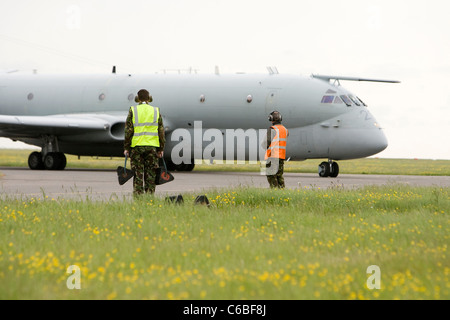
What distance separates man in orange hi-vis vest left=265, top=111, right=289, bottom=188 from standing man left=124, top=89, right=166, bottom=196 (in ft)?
11.2

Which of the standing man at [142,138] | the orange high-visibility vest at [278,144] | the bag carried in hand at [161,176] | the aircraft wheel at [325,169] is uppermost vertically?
the aircraft wheel at [325,169]

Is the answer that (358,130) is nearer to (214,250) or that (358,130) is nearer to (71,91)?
(71,91)

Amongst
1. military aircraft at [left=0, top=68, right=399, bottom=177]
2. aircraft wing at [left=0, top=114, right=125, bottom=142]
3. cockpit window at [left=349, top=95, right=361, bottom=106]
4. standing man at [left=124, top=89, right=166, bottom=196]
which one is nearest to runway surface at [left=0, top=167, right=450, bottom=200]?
standing man at [left=124, top=89, right=166, bottom=196]

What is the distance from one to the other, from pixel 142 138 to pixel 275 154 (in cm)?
384

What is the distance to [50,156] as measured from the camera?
25.8 m

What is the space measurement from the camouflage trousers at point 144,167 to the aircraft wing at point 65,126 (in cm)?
1441

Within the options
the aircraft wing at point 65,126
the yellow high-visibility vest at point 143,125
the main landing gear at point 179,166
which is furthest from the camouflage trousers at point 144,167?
the main landing gear at point 179,166

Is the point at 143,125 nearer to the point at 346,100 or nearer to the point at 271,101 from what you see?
the point at 271,101

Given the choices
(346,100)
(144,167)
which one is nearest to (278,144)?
(144,167)

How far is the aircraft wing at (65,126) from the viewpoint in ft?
80.8

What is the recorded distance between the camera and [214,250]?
595 cm

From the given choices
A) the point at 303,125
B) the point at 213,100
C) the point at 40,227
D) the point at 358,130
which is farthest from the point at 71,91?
the point at 40,227

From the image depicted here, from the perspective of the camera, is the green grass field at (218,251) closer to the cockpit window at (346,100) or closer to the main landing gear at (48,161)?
the cockpit window at (346,100)

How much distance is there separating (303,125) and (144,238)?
651 inches
